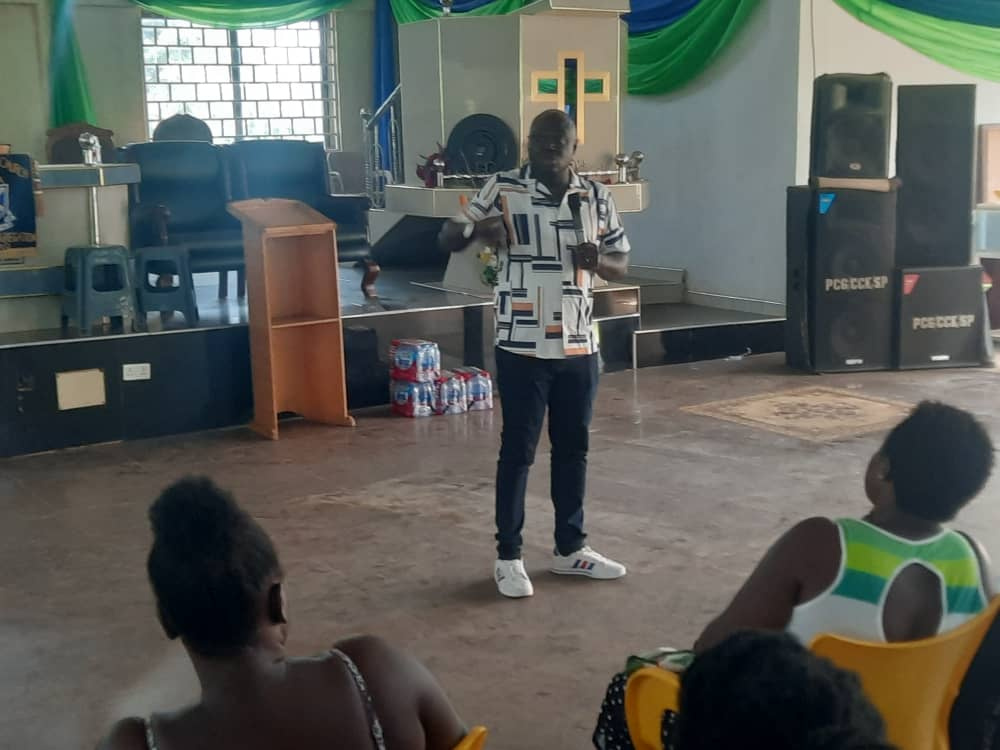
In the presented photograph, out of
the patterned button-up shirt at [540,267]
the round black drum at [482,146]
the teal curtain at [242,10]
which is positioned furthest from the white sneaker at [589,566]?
the teal curtain at [242,10]

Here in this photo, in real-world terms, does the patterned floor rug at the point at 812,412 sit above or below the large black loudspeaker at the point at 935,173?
below

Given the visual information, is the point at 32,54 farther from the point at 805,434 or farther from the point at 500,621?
the point at 500,621

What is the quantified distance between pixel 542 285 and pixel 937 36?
5.04 m

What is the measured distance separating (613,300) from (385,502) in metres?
2.75

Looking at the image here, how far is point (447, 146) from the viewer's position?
749 cm

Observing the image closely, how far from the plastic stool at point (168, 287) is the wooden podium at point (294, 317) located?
46 cm

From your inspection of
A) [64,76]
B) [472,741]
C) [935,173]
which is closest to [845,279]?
[935,173]

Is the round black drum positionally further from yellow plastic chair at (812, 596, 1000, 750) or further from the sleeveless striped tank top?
yellow plastic chair at (812, 596, 1000, 750)

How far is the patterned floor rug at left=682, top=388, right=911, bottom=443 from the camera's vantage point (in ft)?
18.3

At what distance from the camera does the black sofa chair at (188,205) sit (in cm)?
646

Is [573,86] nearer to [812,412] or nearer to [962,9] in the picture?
[962,9]

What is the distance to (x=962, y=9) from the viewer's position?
7.24 m

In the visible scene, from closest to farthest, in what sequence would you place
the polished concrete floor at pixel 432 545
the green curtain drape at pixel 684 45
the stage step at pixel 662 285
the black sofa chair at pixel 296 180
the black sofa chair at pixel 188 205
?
the polished concrete floor at pixel 432 545 → the black sofa chair at pixel 188 205 → the black sofa chair at pixel 296 180 → the green curtain drape at pixel 684 45 → the stage step at pixel 662 285

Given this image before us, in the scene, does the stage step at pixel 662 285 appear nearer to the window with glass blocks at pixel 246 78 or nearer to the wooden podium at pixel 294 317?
the wooden podium at pixel 294 317
